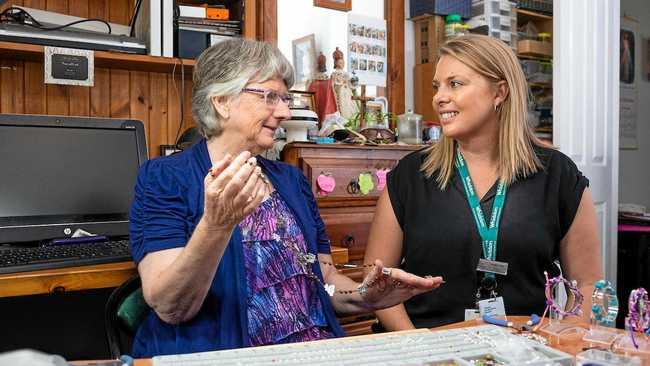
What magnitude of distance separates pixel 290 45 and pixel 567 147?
1423mm

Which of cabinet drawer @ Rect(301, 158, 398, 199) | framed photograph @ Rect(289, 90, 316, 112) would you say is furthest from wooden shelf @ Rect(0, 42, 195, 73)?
cabinet drawer @ Rect(301, 158, 398, 199)

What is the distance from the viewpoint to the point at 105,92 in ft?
7.38

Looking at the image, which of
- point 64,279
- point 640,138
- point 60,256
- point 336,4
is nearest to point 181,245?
point 64,279

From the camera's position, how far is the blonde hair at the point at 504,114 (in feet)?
5.67

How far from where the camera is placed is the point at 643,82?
4.68 metres

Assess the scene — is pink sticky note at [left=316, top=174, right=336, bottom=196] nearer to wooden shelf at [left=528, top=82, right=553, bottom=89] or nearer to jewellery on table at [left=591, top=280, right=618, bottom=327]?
jewellery on table at [left=591, top=280, right=618, bottom=327]

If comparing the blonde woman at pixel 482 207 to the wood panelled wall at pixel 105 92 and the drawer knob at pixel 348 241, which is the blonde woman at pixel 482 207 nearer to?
the drawer knob at pixel 348 241

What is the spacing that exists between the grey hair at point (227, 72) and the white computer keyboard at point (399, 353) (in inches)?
29.4

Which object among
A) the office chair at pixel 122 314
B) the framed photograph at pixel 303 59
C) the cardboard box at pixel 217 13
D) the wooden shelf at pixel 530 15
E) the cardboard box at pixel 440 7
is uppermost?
the wooden shelf at pixel 530 15

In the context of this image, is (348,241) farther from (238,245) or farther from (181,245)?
(181,245)

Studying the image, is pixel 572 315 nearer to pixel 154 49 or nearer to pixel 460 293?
pixel 460 293

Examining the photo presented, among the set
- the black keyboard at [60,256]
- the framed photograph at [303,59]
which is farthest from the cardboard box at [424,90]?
the black keyboard at [60,256]

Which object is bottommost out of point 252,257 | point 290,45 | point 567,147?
point 252,257

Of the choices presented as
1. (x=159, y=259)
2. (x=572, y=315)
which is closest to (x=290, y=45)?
(x=159, y=259)
